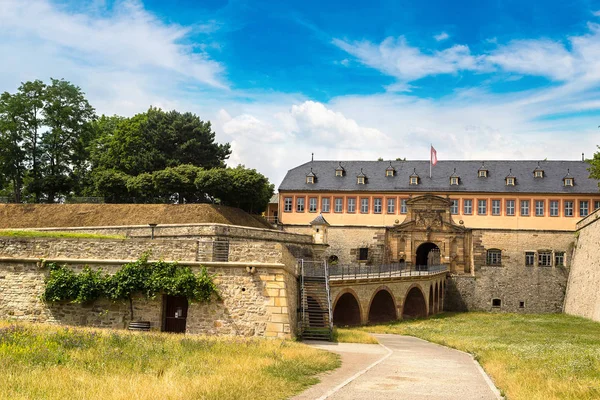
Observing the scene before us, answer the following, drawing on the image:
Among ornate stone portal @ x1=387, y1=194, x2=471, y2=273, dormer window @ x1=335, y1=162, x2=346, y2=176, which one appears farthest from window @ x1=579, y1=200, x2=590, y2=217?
dormer window @ x1=335, y1=162, x2=346, y2=176

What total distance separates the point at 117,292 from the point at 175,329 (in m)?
2.53

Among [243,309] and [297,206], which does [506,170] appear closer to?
[297,206]

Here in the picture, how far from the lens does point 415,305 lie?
48.5 m

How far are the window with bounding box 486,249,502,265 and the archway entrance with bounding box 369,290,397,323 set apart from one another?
57.3 ft

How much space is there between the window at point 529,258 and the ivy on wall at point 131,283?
4077 centimetres

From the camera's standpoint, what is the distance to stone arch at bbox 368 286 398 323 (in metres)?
43.0

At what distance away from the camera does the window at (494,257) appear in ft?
187

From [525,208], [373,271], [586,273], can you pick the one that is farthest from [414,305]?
[525,208]

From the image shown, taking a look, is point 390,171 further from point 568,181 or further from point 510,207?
point 568,181

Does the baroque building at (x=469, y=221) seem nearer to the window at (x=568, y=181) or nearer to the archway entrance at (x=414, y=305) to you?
the window at (x=568, y=181)

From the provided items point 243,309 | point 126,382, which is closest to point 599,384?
point 126,382

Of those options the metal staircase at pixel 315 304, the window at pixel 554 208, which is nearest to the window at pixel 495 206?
the window at pixel 554 208

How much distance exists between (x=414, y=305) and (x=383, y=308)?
5.55 meters

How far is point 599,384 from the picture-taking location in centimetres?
1332
